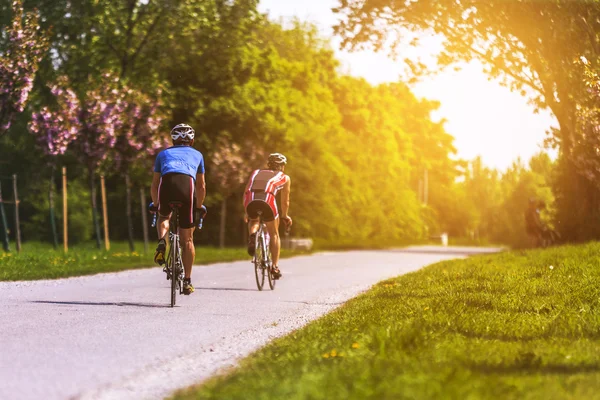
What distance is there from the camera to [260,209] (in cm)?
1434

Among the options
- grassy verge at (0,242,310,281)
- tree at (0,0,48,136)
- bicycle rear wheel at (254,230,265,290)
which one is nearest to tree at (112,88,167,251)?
tree at (0,0,48,136)

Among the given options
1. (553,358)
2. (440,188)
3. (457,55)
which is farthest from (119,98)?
(440,188)

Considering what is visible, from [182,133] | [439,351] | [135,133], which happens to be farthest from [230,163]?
[439,351]

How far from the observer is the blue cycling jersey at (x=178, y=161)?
37.8 feet

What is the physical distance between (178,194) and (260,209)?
9.72 feet

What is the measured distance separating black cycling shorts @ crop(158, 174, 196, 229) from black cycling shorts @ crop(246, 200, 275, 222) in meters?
2.59

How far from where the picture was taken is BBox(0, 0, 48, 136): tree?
22719 millimetres

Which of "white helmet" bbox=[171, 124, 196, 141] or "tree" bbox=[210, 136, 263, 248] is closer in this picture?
"white helmet" bbox=[171, 124, 196, 141]

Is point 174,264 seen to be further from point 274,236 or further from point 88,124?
point 88,124

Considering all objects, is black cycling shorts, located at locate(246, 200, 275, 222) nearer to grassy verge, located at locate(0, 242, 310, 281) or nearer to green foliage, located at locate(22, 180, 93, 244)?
grassy verge, located at locate(0, 242, 310, 281)

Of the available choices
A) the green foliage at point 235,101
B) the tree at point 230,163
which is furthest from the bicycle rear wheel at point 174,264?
the tree at point 230,163

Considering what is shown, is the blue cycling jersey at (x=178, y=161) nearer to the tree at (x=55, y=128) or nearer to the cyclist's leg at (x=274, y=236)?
the cyclist's leg at (x=274, y=236)

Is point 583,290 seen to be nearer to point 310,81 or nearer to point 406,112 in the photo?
point 310,81

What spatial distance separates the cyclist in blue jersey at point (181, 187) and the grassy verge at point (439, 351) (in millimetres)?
2108
